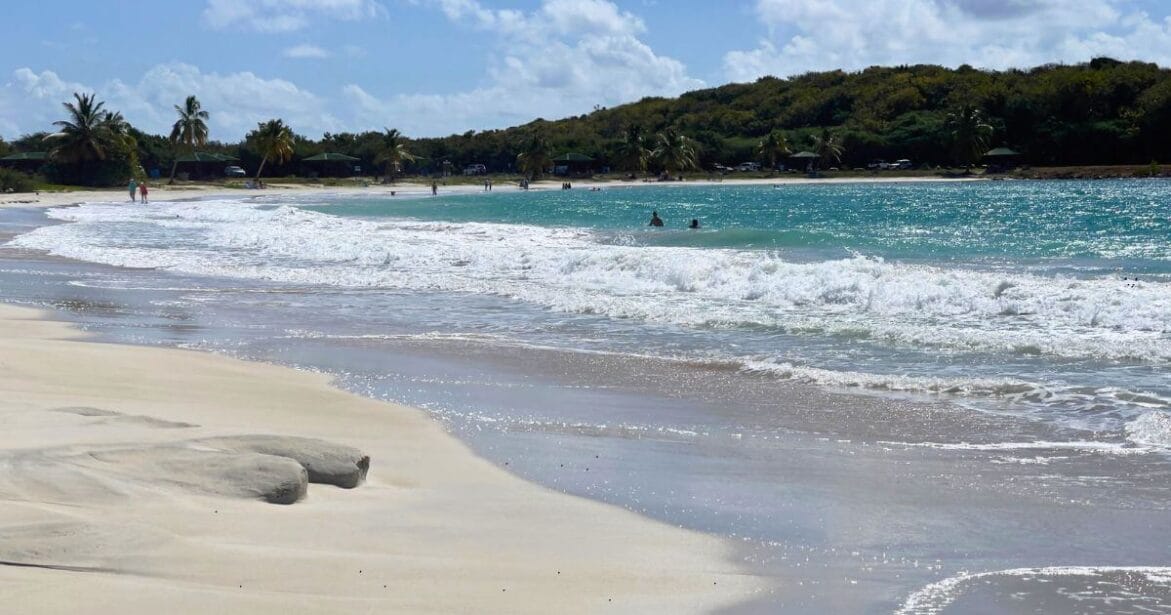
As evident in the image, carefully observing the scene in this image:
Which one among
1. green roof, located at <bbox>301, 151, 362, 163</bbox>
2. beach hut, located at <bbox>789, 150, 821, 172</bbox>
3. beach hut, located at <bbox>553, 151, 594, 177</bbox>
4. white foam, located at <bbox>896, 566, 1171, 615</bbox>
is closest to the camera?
white foam, located at <bbox>896, 566, 1171, 615</bbox>

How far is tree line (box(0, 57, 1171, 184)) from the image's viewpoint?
108 m

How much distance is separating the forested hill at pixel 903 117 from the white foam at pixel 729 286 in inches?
3647

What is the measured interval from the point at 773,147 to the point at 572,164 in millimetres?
22618

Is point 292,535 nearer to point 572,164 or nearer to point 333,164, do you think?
point 333,164

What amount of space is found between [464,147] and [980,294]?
419 feet

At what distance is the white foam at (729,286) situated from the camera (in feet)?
46.2

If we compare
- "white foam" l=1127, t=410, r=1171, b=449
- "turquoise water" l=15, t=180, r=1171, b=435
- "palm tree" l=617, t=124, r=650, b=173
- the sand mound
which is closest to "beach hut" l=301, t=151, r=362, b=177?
"palm tree" l=617, t=124, r=650, b=173

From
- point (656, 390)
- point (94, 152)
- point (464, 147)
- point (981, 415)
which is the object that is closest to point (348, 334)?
point (656, 390)

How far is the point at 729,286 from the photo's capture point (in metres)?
19.3

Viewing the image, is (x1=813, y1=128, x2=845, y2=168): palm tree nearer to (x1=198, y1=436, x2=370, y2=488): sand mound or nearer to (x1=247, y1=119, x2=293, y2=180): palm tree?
(x1=247, y1=119, x2=293, y2=180): palm tree

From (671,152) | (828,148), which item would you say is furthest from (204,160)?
(828,148)

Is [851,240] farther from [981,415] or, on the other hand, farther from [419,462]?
[419,462]

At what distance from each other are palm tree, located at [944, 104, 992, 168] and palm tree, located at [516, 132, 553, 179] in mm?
41648

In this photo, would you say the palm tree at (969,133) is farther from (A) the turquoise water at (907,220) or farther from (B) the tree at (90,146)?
(B) the tree at (90,146)
